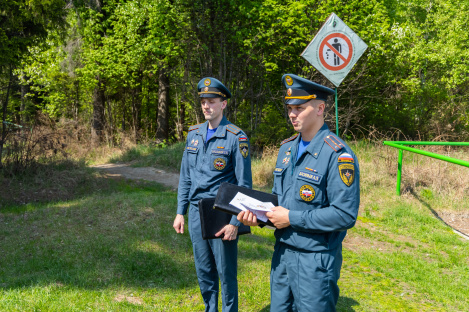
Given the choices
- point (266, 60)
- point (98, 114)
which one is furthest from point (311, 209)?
point (98, 114)

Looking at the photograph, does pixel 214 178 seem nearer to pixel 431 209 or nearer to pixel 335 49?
pixel 335 49

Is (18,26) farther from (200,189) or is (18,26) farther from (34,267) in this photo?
(200,189)

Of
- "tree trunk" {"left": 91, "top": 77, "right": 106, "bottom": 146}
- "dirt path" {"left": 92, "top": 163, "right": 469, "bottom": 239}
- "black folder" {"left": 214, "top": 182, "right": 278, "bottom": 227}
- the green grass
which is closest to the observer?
"black folder" {"left": 214, "top": 182, "right": 278, "bottom": 227}

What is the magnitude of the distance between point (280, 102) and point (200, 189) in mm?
12208

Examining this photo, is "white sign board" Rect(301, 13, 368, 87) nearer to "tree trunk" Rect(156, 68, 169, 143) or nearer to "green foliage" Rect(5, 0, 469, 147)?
"green foliage" Rect(5, 0, 469, 147)

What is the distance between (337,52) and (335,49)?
0.06m

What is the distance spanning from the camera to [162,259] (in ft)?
17.6

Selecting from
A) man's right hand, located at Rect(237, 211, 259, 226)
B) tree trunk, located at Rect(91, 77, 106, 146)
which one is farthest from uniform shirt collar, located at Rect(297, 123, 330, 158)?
tree trunk, located at Rect(91, 77, 106, 146)

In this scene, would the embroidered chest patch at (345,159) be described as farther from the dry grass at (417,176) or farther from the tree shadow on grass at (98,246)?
the dry grass at (417,176)

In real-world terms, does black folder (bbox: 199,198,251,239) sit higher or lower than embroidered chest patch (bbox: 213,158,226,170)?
lower

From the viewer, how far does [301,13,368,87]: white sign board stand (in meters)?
6.66

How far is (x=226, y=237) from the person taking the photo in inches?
129

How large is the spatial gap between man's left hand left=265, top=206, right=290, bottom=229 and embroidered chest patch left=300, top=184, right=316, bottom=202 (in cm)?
13

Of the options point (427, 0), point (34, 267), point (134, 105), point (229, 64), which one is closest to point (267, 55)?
point (229, 64)
